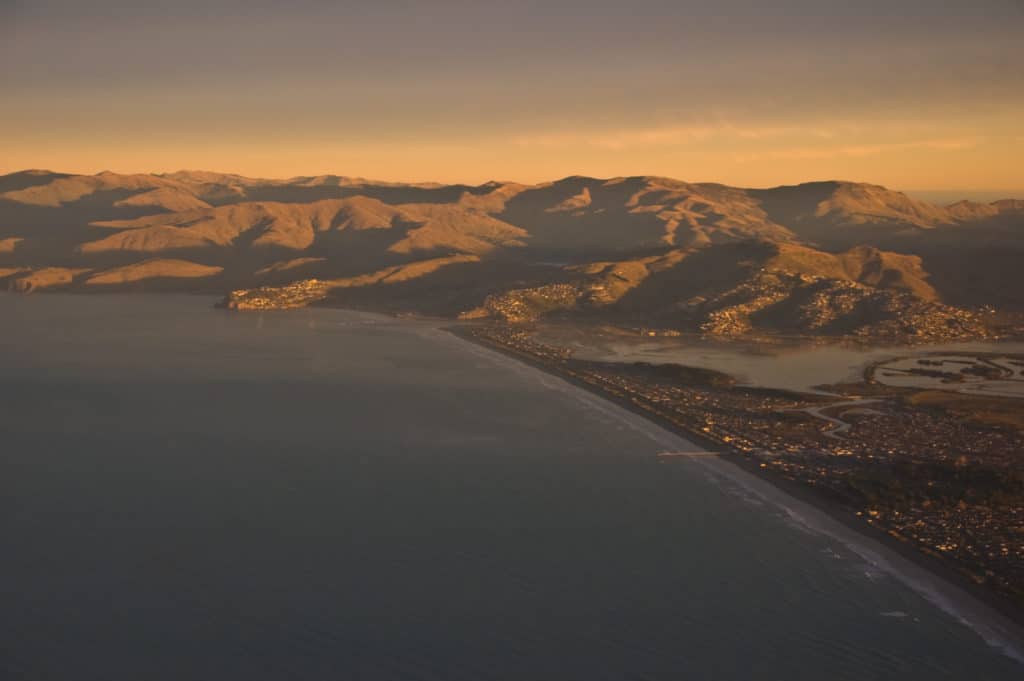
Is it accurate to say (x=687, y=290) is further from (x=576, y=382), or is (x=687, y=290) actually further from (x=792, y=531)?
(x=792, y=531)

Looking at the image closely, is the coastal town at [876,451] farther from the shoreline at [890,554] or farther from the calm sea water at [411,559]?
the calm sea water at [411,559]

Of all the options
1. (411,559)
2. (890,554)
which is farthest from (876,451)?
(411,559)

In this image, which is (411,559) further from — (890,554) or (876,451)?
(876,451)

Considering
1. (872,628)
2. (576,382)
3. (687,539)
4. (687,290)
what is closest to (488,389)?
(576,382)

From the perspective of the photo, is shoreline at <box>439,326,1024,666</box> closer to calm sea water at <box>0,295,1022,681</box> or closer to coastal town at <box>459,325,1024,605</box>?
coastal town at <box>459,325,1024,605</box>

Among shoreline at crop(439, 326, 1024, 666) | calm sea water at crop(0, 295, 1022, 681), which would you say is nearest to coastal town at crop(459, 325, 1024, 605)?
shoreline at crop(439, 326, 1024, 666)

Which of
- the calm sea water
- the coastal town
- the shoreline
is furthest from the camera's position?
the coastal town
